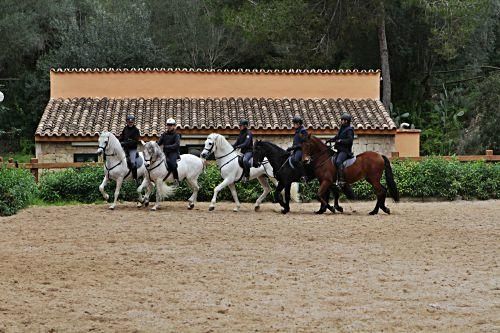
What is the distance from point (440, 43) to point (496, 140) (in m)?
4.91

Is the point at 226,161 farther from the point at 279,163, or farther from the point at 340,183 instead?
the point at 340,183

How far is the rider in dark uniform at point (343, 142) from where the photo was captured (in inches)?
841

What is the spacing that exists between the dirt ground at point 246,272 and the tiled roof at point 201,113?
8.76 metres

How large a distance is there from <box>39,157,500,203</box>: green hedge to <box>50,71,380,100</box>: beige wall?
21.7 ft

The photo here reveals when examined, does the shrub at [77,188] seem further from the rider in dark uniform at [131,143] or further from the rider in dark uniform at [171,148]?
the rider in dark uniform at [171,148]

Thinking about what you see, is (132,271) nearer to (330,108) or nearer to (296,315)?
(296,315)

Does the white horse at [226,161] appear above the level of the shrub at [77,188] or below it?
above

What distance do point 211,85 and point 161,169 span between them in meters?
11.7

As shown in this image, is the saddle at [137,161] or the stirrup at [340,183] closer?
the stirrup at [340,183]

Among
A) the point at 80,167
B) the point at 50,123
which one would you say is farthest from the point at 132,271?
the point at 50,123

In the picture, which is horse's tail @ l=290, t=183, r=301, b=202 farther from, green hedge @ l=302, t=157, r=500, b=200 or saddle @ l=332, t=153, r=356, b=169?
green hedge @ l=302, t=157, r=500, b=200

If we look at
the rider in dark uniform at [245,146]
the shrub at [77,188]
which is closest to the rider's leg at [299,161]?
the rider in dark uniform at [245,146]

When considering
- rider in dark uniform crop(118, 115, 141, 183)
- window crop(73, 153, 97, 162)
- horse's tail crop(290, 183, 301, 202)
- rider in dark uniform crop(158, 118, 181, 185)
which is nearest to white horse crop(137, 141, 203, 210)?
rider in dark uniform crop(158, 118, 181, 185)

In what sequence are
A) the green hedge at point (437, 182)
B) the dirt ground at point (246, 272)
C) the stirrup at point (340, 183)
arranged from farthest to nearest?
1. the green hedge at point (437, 182)
2. the stirrup at point (340, 183)
3. the dirt ground at point (246, 272)
